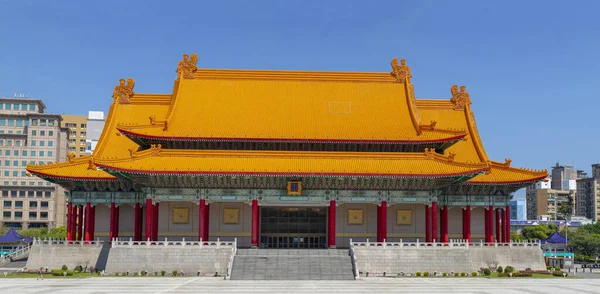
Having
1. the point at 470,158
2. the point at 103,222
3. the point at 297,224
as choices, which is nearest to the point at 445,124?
the point at 470,158

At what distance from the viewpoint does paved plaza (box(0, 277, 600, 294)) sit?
129 ft

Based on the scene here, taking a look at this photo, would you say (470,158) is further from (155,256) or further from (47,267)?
(47,267)

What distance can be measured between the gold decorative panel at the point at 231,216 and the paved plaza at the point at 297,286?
1211 cm

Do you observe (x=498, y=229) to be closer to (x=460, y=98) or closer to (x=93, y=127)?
(x=460, y=98)

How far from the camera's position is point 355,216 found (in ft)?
195

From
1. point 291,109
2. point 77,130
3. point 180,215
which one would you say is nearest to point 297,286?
point 180,215

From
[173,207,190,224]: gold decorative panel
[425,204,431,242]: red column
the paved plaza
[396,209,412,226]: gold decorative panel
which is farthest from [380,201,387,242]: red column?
[173,207,190,224]: gold decorative panel

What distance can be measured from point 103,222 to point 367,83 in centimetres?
2967

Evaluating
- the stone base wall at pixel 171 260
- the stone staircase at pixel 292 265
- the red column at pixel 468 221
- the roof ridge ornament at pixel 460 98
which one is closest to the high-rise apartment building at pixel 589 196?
the roof ridge ornament at pixel 460 98

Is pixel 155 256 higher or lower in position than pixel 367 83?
lower

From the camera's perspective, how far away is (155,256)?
1996 inches

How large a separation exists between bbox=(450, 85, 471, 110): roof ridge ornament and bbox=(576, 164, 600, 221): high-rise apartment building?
118m

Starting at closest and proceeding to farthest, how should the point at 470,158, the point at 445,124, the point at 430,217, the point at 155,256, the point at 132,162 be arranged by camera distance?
the point at 155,256, the point at 132,162, the point at 430,217, the point at 470,158, the point at 445,124

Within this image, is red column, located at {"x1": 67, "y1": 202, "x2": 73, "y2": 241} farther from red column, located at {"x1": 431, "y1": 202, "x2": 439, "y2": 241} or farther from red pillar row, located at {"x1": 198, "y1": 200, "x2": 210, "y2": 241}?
red column, located at {"x1": 431, "y1": 202, "x2": 439, "y2": 241}
